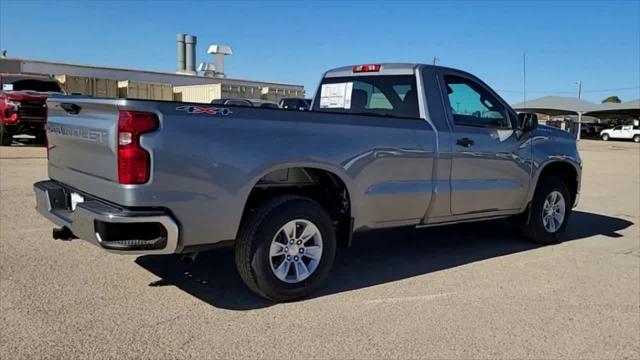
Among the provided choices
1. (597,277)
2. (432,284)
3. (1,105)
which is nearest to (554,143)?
Answer: (597,277)

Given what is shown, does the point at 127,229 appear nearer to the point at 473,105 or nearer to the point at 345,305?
the point at 345,305

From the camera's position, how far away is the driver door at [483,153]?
226 inches

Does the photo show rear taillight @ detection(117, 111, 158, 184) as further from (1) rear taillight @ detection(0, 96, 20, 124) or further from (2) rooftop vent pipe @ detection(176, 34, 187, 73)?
(2) rooftop vent pipe @ detection(176, 34, 187, 73)

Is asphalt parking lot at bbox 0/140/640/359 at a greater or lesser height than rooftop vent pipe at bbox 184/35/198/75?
lesser

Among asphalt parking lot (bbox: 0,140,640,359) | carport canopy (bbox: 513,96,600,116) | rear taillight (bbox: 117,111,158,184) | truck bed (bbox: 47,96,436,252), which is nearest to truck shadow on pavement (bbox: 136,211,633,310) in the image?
asphalt parking lot (bbox: 0,140,640,359)

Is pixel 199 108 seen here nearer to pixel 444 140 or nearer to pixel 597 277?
pixel 444 140

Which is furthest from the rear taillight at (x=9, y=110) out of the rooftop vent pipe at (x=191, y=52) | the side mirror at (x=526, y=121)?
the rooftop vent pipe at (x=191, y=52)

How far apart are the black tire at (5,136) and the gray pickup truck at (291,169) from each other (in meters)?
12.5

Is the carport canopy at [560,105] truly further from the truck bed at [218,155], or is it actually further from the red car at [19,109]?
the truck bed at [218,155]

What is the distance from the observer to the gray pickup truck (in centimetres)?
381

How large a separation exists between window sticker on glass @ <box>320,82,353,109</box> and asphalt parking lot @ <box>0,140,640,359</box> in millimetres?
1619

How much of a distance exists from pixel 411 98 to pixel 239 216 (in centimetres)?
239

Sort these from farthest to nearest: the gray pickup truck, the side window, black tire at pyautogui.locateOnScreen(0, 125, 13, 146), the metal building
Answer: the metal building, black tire at pyautogui.locateOnScreen(0, 125, 13, 146), the side window, the gray pickup truck

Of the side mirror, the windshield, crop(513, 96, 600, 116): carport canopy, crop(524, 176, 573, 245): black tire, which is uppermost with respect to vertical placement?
crop(513, 96, 600, 116): carport canopy
